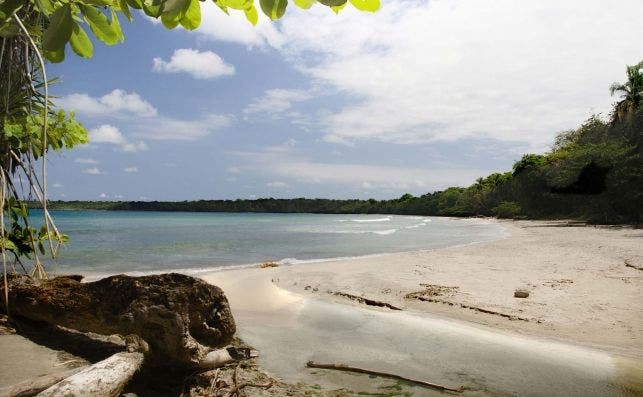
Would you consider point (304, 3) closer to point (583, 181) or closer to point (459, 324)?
point (459, 324)

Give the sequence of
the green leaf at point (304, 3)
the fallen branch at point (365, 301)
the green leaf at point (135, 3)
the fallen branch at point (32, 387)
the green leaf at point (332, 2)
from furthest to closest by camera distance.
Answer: the fallen branch at point (365, 301) → the fallen branch at point (32, 387) → the green leaf at point (135, 3) → the green leaf at point (304, 3) → the green leaf at point (332, 2)

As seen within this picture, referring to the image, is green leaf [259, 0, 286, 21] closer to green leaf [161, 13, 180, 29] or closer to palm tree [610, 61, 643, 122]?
green leaf [161, 13, 180, 29]

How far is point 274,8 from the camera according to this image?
1376mm

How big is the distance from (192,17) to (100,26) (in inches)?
13.4

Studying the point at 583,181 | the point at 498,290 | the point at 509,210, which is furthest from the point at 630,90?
the point at 498,290

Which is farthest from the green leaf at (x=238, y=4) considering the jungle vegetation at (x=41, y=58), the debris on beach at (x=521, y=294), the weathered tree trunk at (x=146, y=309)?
the debris on beach at (x=521, y=294)

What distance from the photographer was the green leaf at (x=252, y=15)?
1.67 metres

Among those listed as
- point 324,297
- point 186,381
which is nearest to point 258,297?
point 324,297

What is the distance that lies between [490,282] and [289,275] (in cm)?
501

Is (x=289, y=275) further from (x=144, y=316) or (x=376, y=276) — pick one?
(x=144, y=316)

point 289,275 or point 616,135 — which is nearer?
point 289,275

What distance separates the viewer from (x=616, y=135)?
118 feet

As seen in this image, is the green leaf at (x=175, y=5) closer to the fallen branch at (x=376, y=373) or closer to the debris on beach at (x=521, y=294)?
the fallen branch at (x=376, y=373)

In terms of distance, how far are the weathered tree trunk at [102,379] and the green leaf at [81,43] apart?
7.74 feet
